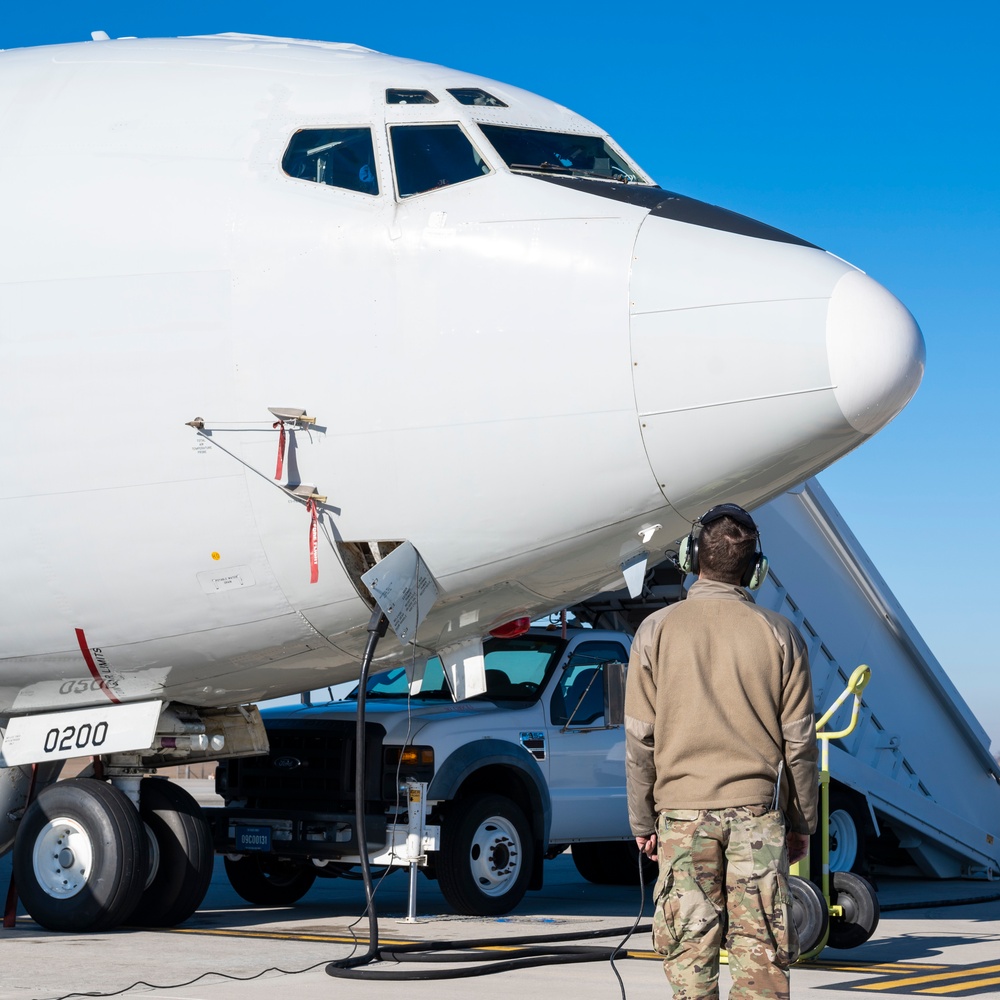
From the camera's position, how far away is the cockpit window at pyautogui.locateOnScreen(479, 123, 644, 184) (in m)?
8.22

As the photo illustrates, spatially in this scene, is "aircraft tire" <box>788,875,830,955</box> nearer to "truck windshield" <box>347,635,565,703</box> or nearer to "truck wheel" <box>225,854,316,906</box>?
"truck windshield" <box>347,635,565,703</box>

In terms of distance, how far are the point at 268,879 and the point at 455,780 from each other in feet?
8.24

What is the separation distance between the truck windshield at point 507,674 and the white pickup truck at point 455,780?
1 centimetres

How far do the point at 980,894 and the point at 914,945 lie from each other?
5042 millimetres

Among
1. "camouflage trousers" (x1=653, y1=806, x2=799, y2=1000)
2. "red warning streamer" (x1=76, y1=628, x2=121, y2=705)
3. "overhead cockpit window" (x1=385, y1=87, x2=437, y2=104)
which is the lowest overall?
"camouflage trousers" (x1=653, y1=806, x2=799, y2=1000)

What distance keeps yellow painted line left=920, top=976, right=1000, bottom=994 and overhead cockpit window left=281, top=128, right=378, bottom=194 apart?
16.7ft

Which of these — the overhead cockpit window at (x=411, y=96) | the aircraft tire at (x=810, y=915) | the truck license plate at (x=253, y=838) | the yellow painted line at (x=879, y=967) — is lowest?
the yellow painted line at (x=879, y=967)

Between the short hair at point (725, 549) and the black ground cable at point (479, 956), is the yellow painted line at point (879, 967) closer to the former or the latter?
the black ground cable at point (479, 956)

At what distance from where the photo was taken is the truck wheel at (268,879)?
12.1 meters

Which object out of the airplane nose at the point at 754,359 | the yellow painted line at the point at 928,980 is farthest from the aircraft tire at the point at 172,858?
the yellow painted line at the point at 928,980

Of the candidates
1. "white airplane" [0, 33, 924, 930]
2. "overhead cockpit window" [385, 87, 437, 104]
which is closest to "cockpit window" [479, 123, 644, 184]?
"white airplane" [0, 33, 924, 930]

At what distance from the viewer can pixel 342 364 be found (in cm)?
781

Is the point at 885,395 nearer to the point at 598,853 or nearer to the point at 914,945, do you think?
the point at 914,945

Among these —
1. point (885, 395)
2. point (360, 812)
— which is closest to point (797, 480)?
point (885, 395)
